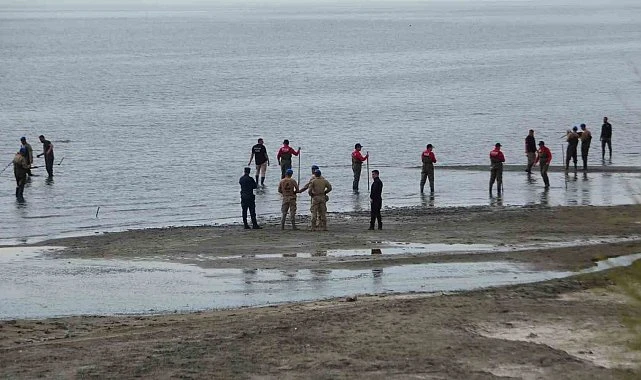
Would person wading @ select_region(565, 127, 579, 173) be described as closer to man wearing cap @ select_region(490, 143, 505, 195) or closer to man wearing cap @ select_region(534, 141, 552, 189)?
man wearing cap @ select_region(534, 141, 552, 189)

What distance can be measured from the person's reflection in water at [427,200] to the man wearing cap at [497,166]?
1779mm

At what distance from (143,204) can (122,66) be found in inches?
3884

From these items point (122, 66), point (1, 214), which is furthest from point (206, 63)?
point (1, 214)

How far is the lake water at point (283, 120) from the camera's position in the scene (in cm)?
3400

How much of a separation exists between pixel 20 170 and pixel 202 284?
1572cm

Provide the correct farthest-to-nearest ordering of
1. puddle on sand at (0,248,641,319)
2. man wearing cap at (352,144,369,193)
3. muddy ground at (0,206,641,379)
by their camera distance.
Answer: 1. man wearing cap at (352,144,369,193)
2. puddle on sand at (0,248,641,319)
3. muddy ground at (0,206,641,379)

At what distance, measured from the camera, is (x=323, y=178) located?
27.8 meters

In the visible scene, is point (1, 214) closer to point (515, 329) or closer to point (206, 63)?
point (515, 329)

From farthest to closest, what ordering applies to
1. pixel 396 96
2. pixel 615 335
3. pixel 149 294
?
1. pixel 396 96
2. pixel 149 294
3. pixel 615 335

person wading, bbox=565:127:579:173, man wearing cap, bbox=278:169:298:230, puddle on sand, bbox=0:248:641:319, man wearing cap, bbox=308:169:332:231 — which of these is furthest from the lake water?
puddle on sand, bbox=0:248:641:319

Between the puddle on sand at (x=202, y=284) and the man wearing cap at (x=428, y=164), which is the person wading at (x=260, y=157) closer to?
the man wearing cap at (x=428, y=164)

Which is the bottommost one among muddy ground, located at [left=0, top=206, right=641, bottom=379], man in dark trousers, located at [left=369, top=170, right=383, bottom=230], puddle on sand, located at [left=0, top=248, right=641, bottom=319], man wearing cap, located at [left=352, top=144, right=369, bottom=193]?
muddy ground, located at [left=0, top=206, right=641, bottom=379]

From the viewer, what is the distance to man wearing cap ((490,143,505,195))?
32969mm

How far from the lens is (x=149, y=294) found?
19.7 meters
